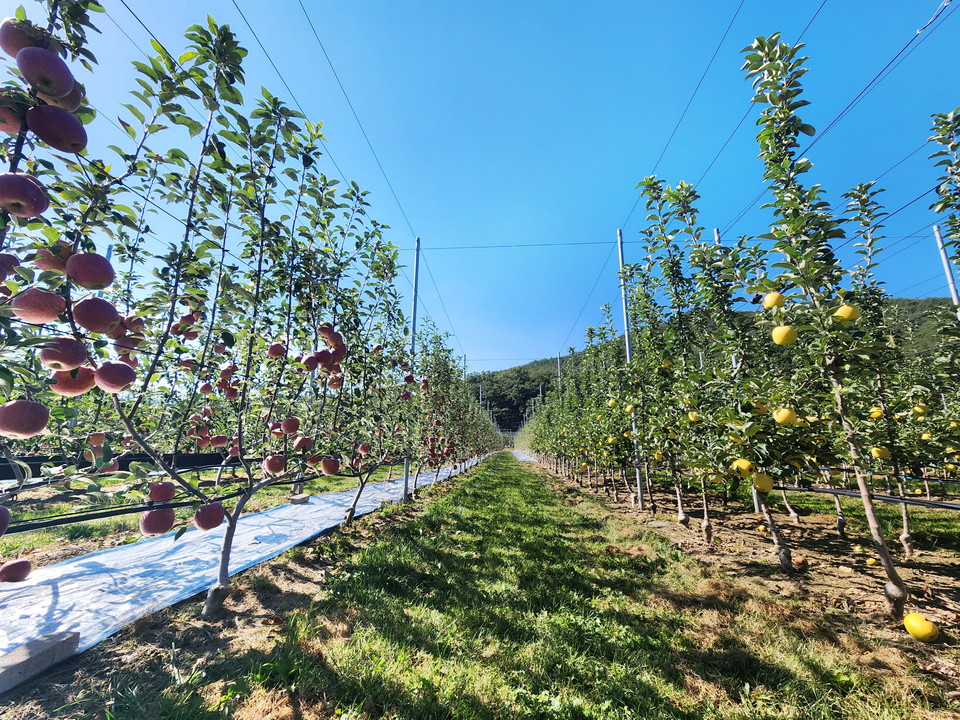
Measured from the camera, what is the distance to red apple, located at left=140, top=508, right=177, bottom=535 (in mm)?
2002

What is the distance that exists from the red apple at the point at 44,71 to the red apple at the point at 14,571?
1.89 m

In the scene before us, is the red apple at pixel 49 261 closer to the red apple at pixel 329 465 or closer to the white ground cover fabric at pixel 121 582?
the red apple at pixel 329 465

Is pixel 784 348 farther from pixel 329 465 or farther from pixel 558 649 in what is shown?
pixel 329 465

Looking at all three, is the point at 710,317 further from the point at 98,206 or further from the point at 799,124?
the point at 98,206

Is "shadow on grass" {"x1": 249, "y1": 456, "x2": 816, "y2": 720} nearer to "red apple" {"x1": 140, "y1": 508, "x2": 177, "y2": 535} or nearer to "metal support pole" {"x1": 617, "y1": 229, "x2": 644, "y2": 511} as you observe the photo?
"red apple" {"x1": 140, "y1": 508, "x2": 177, "y2": 535}

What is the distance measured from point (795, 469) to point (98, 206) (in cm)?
604

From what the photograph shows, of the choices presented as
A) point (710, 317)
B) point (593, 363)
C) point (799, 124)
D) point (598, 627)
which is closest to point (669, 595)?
point (598, 627)

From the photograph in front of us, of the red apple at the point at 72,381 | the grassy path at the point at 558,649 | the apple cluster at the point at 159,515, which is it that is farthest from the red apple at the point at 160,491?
the grassy path at the point at 558,649

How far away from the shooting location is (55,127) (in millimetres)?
1076

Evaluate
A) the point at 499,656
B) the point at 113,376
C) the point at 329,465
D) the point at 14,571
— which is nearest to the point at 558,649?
the point at 499,656

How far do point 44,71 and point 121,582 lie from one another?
206 inches

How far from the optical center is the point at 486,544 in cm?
599

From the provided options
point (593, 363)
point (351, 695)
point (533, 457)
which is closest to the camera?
point (351, 695)

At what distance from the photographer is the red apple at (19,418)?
3.67ft
